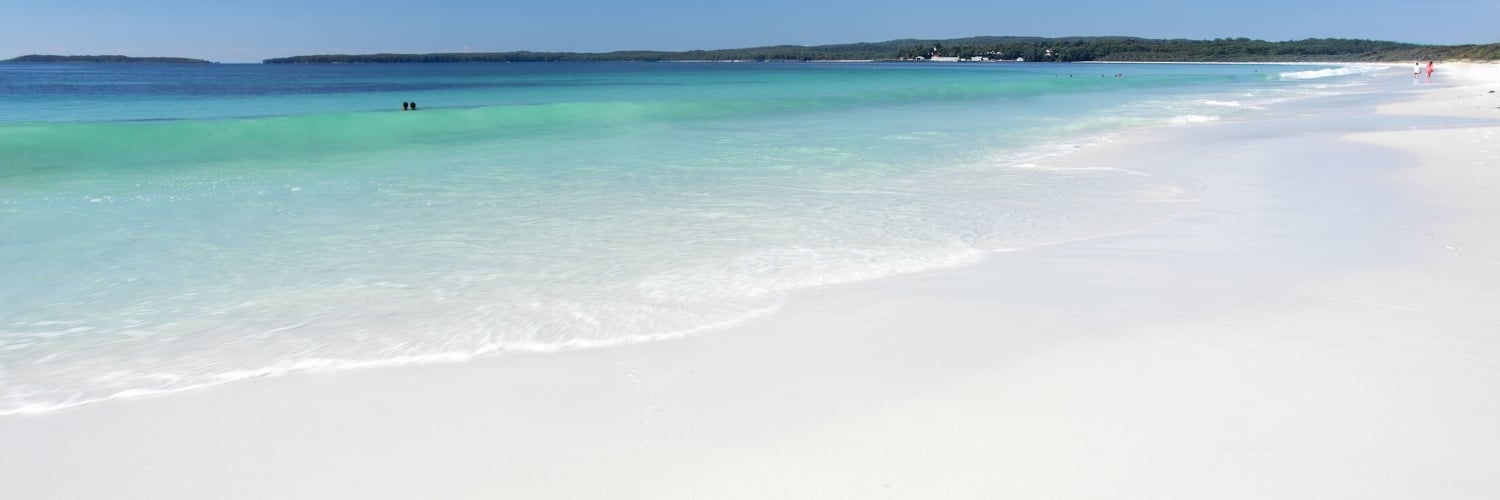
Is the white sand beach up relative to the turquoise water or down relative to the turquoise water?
down

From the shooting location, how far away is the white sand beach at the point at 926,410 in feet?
8.09

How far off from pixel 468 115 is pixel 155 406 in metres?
18.6

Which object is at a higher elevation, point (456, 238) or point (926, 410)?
point (456, 238)

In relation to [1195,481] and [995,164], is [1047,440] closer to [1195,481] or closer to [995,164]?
[1195,481]

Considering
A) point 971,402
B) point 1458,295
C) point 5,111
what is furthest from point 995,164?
point 5,111

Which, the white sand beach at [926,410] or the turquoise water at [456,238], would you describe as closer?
the white sand beach at [926,410]

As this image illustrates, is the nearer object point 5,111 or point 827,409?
point 827,409

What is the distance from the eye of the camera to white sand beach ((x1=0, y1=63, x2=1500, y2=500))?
247 cm

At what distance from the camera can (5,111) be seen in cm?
2462

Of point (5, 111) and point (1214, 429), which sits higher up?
point (5, 111)

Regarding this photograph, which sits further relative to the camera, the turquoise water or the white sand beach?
the turquoise water

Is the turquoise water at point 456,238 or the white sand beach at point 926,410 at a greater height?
the turquoise water at point 456,238

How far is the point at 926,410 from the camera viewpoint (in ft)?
9.57

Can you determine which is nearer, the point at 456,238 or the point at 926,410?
the point at 926,410
